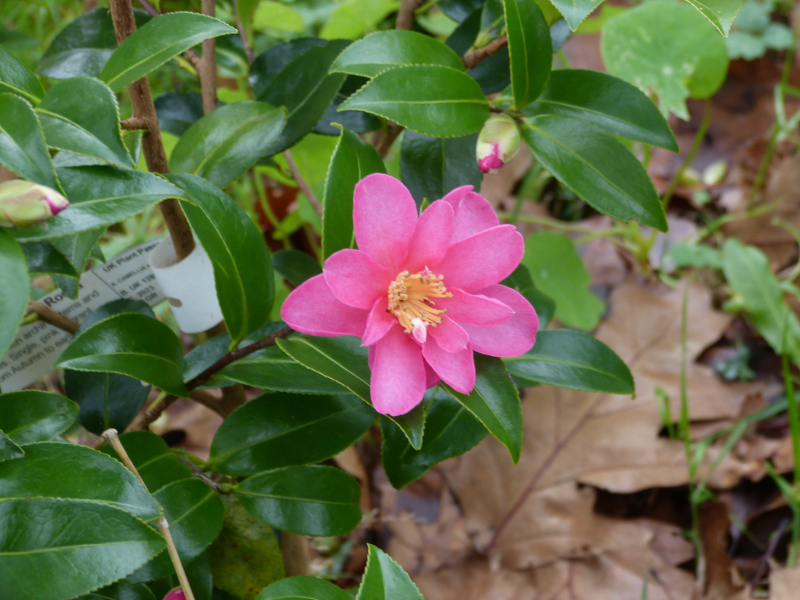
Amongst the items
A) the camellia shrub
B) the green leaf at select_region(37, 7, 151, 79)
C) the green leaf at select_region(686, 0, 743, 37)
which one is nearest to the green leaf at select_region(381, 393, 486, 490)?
the camellia shrub

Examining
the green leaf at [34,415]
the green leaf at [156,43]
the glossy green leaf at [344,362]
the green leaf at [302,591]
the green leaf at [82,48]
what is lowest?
the green leaf at [302,591]

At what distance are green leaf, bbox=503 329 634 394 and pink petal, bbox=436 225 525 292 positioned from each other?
0.47 feet

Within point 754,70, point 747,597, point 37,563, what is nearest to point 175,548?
point 37,563

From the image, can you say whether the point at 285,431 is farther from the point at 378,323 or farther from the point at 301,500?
the point at 378,323

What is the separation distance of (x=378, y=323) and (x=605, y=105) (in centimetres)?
37

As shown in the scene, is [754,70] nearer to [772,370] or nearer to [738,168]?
[738,168]

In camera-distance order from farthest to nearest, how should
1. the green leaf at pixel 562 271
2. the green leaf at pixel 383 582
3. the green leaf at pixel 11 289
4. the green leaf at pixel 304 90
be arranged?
the green leaf at pixel 562 271 < the green leaf at pixel 304 90 < the green leaf at pixel 383 582 < the green leaf at pixel 11 289

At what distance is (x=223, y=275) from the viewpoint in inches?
23.6

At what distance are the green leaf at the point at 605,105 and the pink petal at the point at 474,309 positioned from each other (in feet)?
0.81

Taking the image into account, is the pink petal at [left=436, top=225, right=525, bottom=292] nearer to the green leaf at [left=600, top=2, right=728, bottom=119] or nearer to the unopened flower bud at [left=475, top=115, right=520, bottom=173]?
the unopened flower bud at [left=475, top=115, right=520, bottom=173]

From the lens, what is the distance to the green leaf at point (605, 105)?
675 mm

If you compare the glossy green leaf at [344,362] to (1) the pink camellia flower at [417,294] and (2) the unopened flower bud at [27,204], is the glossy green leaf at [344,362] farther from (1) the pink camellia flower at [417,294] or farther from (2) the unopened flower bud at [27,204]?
(2) the unopened flower bud at [27,204]

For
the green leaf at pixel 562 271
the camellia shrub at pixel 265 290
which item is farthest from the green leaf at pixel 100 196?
the green leaf at pixel 562 271

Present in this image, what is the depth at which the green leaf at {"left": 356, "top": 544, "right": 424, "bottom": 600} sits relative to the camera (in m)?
0.51
